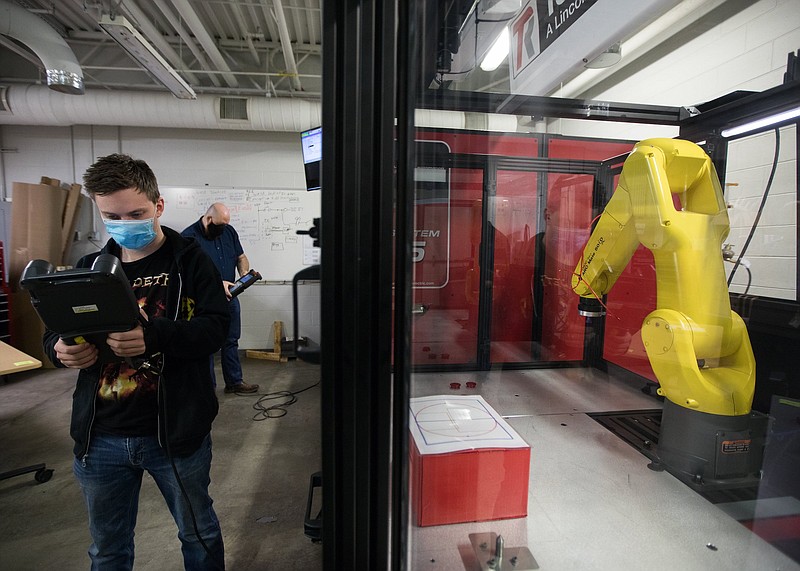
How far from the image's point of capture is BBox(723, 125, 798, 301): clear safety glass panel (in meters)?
1.43

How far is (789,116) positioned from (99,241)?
5.76 metres

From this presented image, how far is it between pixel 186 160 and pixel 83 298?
427 centimetres

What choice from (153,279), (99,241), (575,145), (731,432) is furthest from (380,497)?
(99,241)

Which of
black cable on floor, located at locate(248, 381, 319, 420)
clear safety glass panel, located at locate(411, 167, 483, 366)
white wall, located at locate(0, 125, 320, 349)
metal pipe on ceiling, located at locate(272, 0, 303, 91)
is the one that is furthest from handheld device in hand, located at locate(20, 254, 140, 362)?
white wall, located at locate(0, 125, 320, 349)

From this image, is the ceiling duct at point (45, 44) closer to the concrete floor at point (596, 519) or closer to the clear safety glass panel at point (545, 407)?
the clear safety glass panel at point (545, 407)

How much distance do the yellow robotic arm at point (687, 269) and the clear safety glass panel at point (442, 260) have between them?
2.52 feet

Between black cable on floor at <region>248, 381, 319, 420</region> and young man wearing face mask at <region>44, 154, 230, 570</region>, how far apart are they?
68.9 inches

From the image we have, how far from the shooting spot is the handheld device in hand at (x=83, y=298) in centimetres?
85

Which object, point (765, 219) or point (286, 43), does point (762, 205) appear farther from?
point (286, 43)

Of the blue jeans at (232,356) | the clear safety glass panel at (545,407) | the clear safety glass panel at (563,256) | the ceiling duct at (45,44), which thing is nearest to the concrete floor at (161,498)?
the blue jeans at (232,356)

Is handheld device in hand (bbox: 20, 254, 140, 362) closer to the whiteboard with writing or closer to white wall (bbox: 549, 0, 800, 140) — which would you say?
white wall (bbox: 549, 0, 800, 140)

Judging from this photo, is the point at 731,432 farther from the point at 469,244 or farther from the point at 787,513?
the point at 469,244

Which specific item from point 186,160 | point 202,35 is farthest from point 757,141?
point 186,160

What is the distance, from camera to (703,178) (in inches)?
64.4
